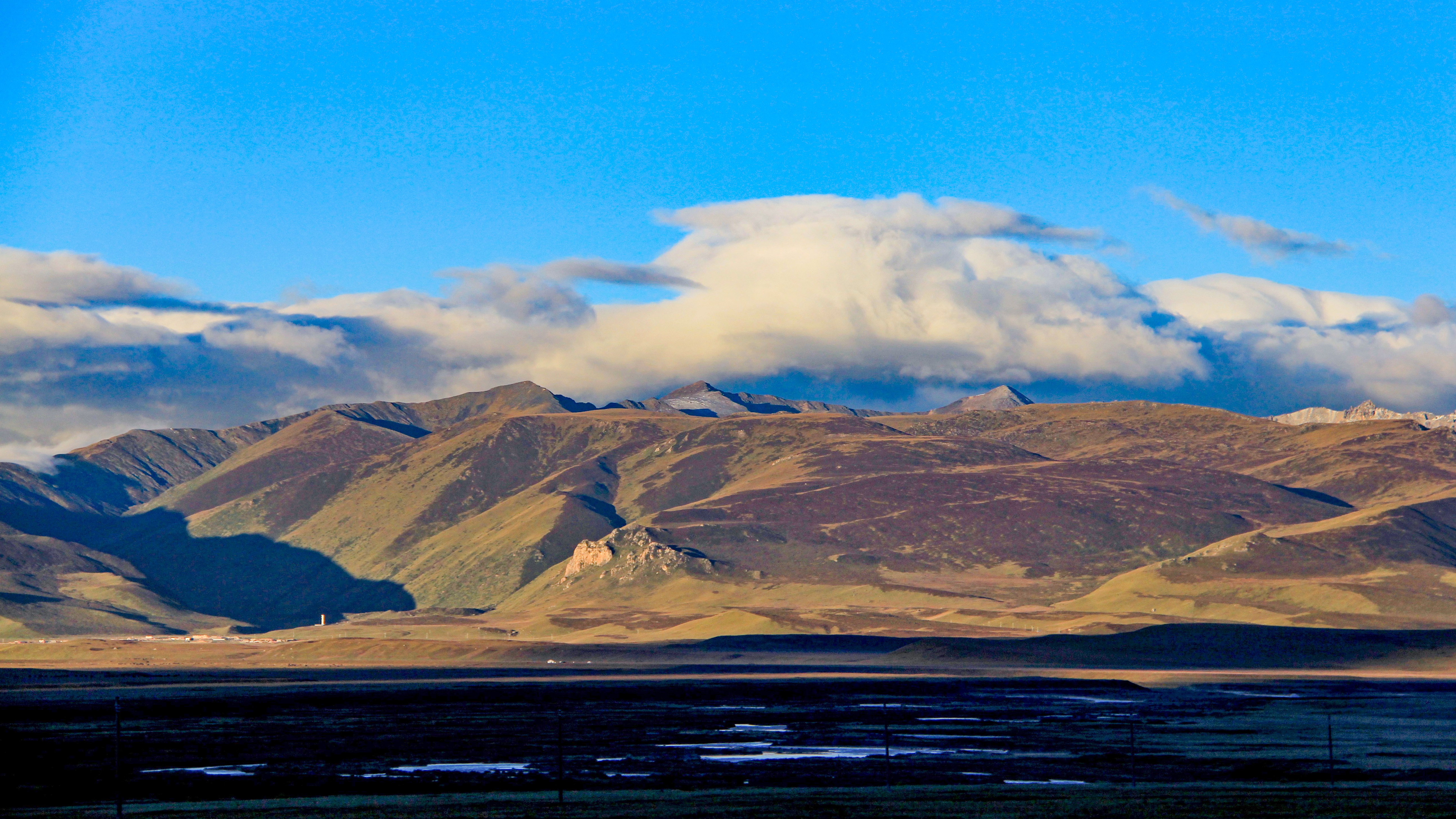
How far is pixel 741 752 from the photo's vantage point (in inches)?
2899

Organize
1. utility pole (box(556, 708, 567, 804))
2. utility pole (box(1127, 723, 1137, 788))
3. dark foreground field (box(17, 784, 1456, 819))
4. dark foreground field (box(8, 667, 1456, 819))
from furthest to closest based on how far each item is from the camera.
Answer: utility pole (box(1127, 723, 1137, 788)) < dark foreground field (box(8, 667, 1456, 819)) < utility pole (box(556, 708, 567, 804)) < dark foreground field (box(17, 784, 1456, 819))

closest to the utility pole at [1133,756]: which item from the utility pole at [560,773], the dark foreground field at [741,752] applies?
the dark foreground field at [741,752]

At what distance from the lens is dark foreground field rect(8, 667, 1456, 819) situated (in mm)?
48625

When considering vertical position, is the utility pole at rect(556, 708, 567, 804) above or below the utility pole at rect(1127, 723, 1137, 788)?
above

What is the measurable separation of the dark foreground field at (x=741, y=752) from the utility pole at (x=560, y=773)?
40 cm

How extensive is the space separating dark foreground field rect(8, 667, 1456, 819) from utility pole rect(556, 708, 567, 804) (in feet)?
1.30

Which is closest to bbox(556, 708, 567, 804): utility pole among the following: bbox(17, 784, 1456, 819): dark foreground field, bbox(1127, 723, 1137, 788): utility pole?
bbox(17, 784, 1456, 819): dark foreground field

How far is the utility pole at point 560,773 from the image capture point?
47031 millimetres

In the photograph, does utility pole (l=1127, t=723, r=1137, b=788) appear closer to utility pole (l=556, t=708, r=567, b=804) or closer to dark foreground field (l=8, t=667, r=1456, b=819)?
dark foreground field (l=8, t=667, r=1456, b=819)

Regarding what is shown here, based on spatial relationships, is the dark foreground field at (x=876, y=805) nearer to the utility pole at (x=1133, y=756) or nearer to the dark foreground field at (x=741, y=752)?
the dark foreground field at (x=741, y=752)

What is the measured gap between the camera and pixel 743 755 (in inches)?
2817

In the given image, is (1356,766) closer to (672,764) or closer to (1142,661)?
(672,764)

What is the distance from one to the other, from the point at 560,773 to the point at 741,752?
27.9 metres

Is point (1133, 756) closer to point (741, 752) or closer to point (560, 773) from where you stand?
point (741, 752)
